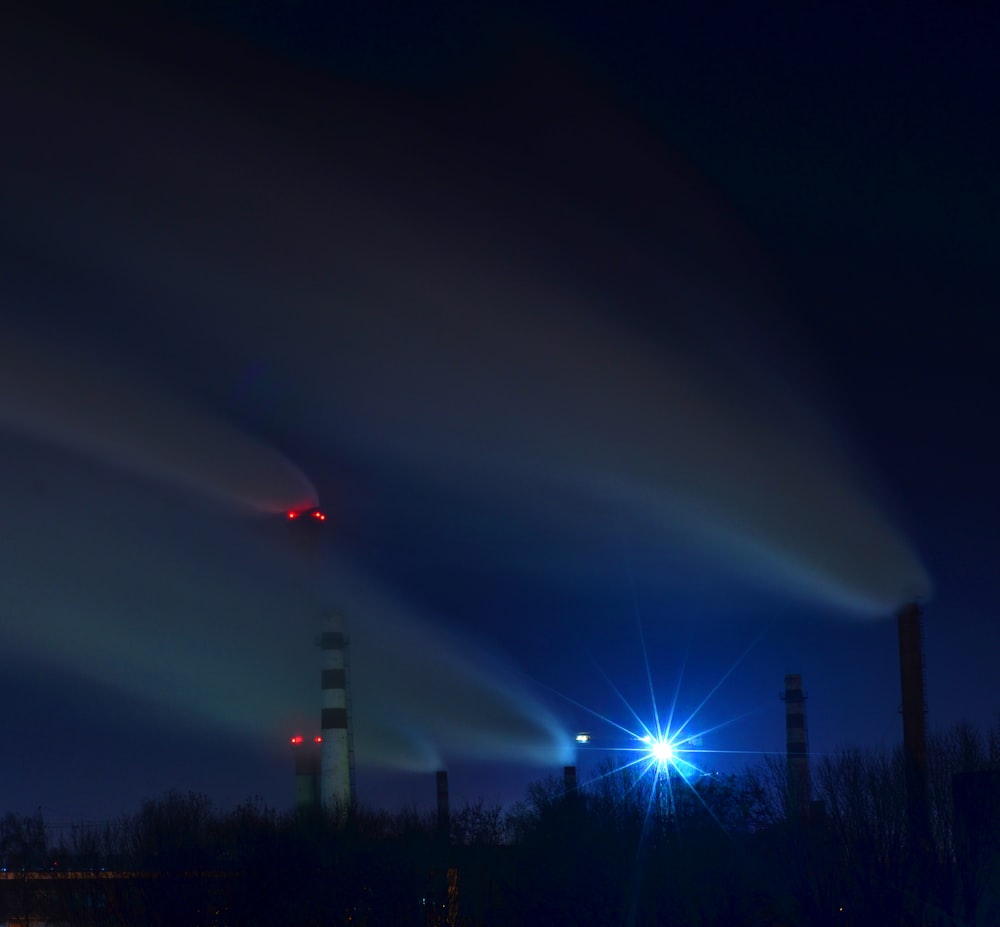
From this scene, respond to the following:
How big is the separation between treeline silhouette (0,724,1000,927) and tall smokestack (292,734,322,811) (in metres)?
25.1

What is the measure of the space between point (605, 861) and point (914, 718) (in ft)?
36.5

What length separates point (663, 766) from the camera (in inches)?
2286

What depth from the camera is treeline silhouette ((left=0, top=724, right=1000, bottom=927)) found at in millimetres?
34938

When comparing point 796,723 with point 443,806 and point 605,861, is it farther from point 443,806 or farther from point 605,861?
point 605,861

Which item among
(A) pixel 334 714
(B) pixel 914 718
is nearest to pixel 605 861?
(B) pixel 914 718

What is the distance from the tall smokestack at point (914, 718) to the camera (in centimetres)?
3616

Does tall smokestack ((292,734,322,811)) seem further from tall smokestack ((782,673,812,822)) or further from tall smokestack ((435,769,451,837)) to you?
tall smokestack ((782,673,812,822))

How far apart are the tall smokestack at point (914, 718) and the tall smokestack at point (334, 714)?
33.7 meters

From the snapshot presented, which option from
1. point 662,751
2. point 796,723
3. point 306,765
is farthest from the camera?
point 306,765

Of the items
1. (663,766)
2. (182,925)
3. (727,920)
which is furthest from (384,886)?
(663,766)

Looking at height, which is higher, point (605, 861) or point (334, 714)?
point (334, 714)

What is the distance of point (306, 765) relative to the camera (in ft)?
238

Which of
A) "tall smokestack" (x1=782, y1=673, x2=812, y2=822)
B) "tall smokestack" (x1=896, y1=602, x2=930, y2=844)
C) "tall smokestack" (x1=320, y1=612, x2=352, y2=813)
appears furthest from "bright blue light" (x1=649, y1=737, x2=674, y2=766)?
"tall smokestack" (x1=896, y1=602, x2=930, y2=844)

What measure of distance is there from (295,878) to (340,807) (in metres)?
15.8
